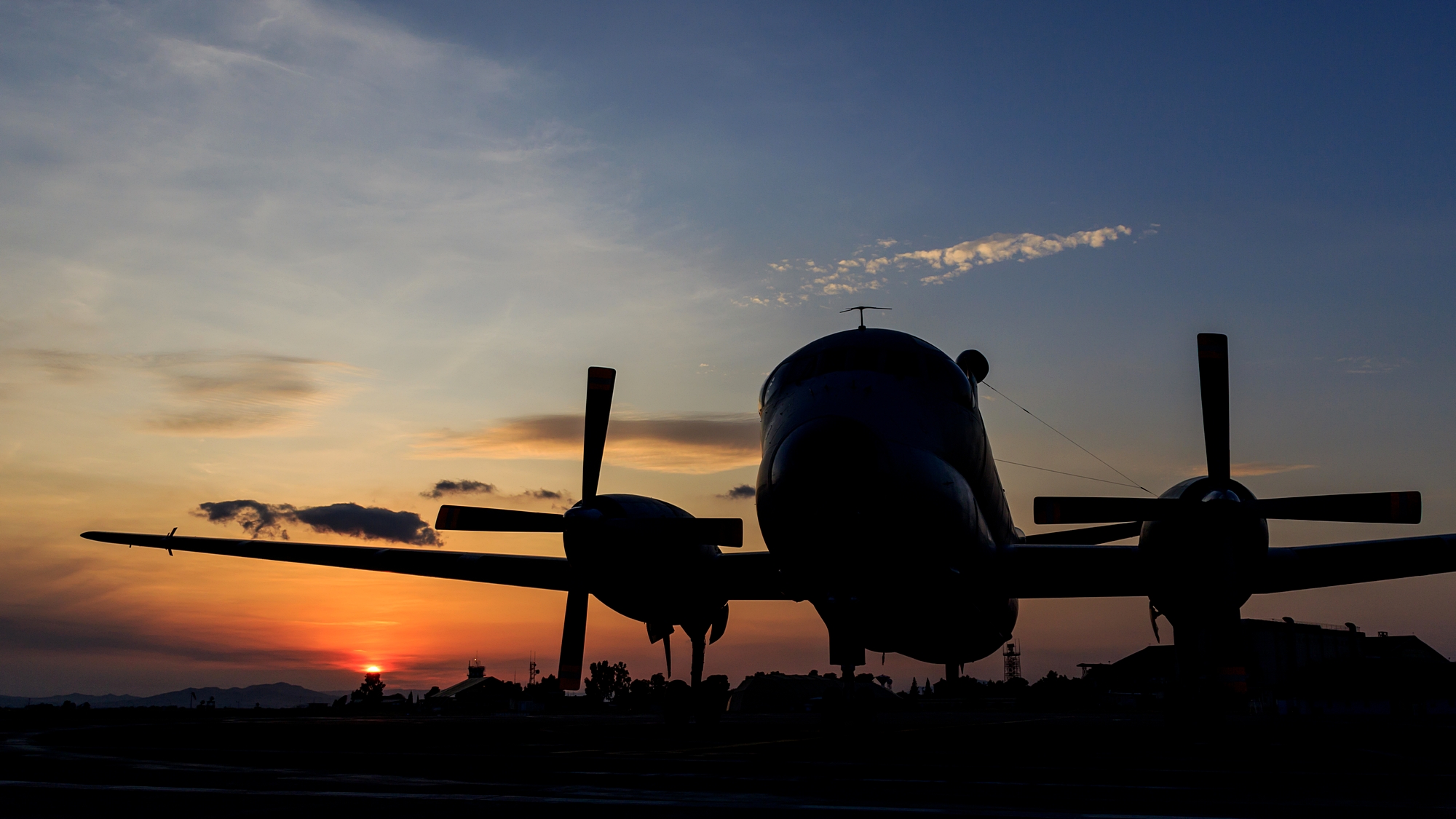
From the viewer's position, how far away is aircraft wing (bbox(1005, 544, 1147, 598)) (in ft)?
64.5

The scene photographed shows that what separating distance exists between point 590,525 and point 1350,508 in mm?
13585

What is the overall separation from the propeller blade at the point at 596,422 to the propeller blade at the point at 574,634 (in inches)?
103

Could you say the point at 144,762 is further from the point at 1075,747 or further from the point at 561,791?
the point at 1075,747

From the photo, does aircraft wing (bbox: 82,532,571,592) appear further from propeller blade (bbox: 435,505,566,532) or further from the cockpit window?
the cockpit window

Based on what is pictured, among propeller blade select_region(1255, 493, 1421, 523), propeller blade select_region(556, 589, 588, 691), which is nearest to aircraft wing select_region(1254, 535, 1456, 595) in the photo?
propeller blade select_region(1255, 493, 1421, 523)

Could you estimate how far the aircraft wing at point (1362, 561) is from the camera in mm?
19375

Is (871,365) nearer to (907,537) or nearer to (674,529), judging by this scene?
(907,537)

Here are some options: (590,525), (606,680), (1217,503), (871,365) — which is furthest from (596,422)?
(606,680)

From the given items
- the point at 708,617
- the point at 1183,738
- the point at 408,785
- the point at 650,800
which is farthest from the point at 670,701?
the point at 650,800

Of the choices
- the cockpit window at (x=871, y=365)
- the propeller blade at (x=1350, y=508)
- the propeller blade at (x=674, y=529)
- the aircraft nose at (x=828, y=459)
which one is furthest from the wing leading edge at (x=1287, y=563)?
the aircraft nose at (x=828, y=459)

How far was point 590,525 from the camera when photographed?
19.9 meters

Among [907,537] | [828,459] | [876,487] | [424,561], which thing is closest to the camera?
[828,459]

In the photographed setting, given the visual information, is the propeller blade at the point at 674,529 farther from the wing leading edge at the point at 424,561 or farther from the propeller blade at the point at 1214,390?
the propeller blade at the point at 1214,390

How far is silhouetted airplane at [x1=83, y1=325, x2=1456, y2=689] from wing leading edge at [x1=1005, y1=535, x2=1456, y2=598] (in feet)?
0.14
